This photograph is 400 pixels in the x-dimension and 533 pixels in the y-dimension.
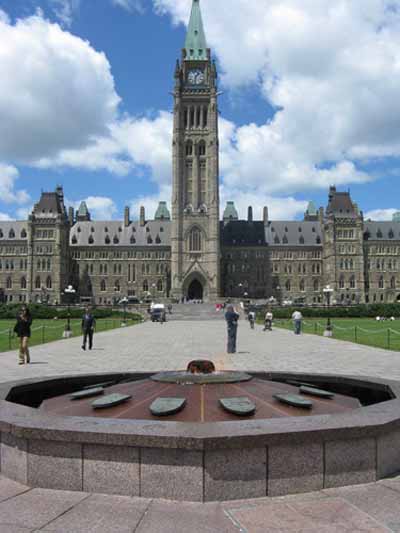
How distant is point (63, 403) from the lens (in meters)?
7.47

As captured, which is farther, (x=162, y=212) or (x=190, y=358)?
(x=162, y=212)

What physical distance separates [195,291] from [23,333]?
89511 mm

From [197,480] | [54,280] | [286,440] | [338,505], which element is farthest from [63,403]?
[54,280]

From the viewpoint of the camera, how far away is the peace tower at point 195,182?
10181cm

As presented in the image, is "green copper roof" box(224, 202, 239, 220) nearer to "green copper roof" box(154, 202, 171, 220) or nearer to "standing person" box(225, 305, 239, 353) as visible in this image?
"green copper roof" box(154, 202, 171, 220)

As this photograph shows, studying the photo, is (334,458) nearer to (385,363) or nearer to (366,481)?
(366,481)

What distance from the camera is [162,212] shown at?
429 ft

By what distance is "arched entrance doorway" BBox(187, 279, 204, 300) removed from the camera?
4166 inches

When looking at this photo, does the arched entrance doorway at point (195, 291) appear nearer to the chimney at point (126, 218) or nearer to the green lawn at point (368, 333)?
the chimney at point (126, 218)

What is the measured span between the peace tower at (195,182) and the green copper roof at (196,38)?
0.65 metres

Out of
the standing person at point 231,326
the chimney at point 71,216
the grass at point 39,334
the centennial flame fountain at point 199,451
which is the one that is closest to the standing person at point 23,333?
the grass at point 39,334

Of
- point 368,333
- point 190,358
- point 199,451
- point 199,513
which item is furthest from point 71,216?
point 199,513

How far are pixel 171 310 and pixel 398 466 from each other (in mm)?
74306

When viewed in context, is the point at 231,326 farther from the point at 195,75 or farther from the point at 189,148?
the point at 195,75
